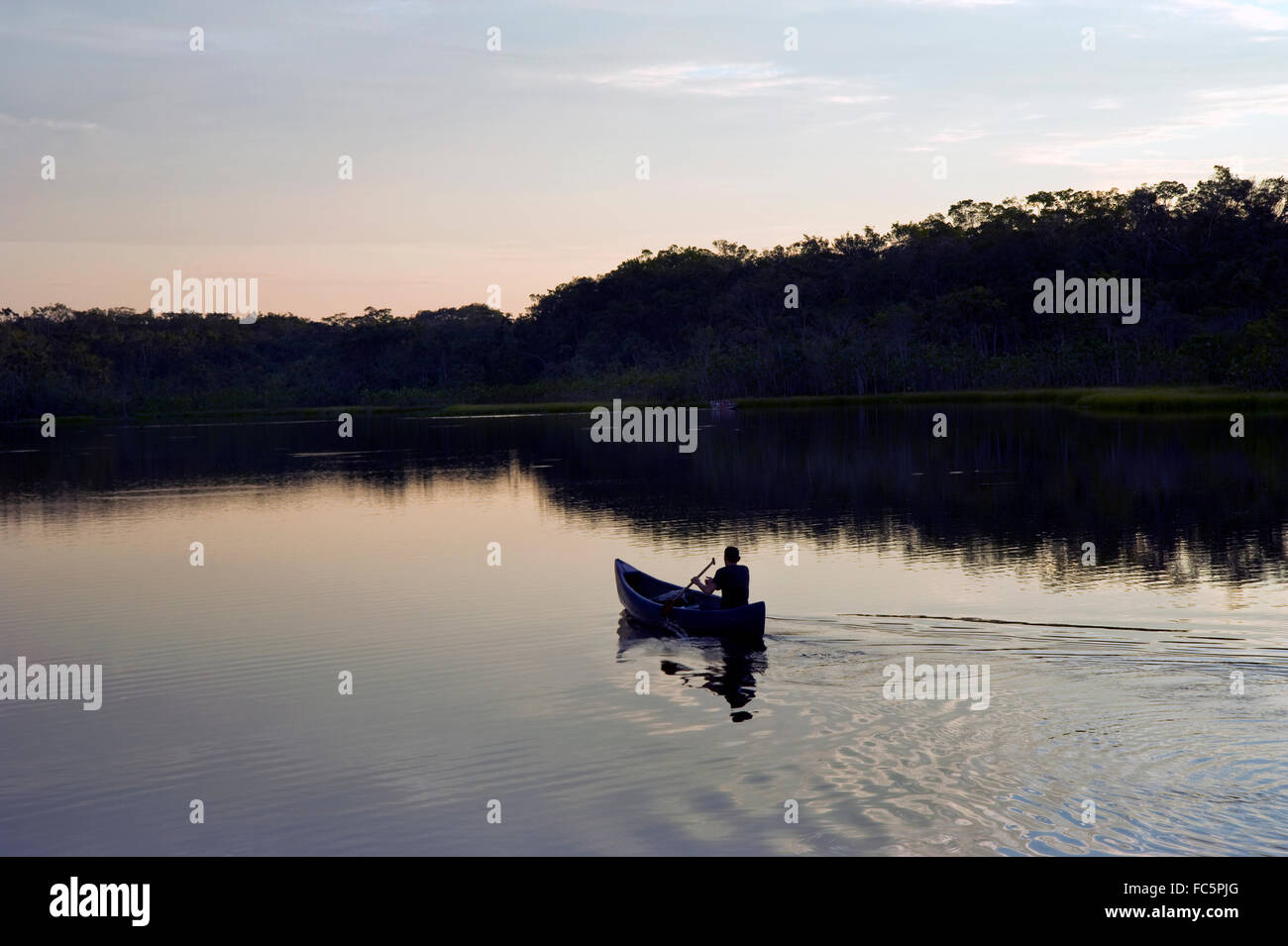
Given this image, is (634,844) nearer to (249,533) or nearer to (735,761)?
(735,761)

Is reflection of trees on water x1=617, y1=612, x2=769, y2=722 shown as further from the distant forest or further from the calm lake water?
the distant forest

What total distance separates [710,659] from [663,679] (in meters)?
1.55

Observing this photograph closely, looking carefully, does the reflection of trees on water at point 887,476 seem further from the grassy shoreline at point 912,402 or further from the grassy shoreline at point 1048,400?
the grassy shoreline at point 912,402

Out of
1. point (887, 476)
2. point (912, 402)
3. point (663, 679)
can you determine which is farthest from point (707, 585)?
point (912, 402)

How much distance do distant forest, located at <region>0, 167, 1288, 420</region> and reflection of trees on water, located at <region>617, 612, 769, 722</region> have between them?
9056 centimetres

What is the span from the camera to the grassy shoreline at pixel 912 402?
85.9m

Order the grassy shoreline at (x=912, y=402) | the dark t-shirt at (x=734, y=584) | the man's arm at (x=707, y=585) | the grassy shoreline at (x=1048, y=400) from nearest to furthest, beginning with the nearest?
the dark t-shirt at (x=734, y=584) → the man's arm at (x=707, y=585) → the grassy shoreline at (x=1048, y=400) → the grassy shoreline at (x=912, y=402)

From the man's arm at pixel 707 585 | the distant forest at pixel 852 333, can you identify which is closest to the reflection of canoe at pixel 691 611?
the man's arm at pixel 707 585

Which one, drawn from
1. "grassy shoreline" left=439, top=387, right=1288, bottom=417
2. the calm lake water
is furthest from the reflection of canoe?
"grassy shoreline" left=439, top=387, right=1288, bottom=417

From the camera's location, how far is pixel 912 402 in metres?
124

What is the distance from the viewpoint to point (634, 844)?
12.3 meters

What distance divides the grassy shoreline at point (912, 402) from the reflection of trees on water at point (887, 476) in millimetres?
4364

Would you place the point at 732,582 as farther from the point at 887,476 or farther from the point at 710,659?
the point at 887,476

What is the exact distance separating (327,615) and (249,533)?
16039 mm
